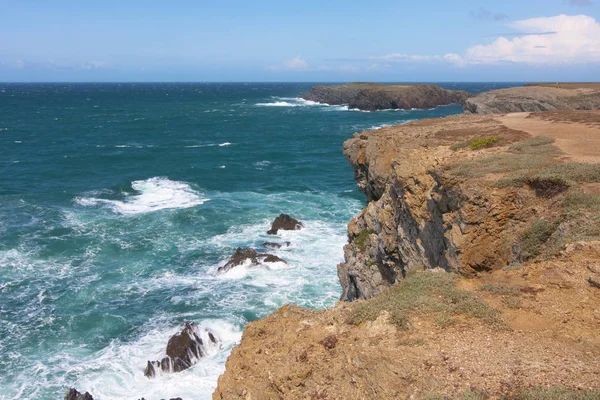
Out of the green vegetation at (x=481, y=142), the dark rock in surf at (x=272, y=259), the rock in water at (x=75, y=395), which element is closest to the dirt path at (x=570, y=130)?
the green vegetation at (x=481, y=142)

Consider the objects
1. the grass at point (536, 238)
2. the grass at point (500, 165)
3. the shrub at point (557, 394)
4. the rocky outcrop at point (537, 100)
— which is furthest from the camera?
the rocky outcrop at point (537, 100)

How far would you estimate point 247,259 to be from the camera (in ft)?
109

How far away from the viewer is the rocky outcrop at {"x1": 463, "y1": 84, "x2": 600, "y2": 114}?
65575 millimetres

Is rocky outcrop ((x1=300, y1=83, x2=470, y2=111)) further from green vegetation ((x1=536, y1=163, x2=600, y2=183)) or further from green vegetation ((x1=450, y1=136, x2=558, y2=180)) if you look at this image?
green vegetation ((x1=536, y1=163, x2=600, y2=183))

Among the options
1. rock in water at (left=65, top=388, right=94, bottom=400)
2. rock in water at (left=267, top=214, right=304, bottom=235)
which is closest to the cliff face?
rock in water at (left=267, top=214, right=304, bottom=235)

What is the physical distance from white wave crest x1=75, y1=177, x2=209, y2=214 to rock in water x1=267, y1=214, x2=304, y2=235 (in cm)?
1067

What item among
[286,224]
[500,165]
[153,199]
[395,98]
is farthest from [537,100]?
[395,98]

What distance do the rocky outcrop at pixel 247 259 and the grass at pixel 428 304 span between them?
22209 mm

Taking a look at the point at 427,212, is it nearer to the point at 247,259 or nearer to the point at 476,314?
the point at 476,314

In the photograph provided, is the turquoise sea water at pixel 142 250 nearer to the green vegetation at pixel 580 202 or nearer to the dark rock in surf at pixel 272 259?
the dark rock in surf at pixel 272 259

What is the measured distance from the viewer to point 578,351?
865cm

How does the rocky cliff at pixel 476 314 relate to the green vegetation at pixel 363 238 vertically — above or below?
above

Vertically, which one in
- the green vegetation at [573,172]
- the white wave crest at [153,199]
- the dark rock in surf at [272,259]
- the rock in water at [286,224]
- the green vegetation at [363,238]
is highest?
the green vegetation at [573,172]

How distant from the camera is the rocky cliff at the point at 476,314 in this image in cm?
841
